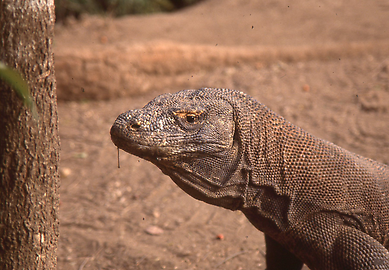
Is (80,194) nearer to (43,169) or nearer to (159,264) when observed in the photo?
(159,264)

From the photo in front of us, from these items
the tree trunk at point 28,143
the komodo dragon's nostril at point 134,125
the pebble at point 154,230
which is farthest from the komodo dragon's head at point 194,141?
the pebble at point 154,230

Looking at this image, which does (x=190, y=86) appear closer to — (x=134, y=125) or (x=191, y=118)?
(x=191, y=118)

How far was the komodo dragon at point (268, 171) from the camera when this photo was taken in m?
2.08

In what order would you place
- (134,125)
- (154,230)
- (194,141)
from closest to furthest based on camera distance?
(134,125), (194,141), (154,230)

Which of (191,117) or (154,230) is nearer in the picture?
(191,117)

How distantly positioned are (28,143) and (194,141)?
0.90 m

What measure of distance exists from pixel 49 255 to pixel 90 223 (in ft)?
5.96

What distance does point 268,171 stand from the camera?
2.25m

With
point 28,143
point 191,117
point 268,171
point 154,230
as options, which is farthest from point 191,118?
point 154,230

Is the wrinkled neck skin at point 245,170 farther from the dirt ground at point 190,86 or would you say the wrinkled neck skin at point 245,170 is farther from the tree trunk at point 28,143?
the dirt ground at point 190,86

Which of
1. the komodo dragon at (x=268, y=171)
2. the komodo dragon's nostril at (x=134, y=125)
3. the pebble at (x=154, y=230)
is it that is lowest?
the pebble at (x=154, y=230)

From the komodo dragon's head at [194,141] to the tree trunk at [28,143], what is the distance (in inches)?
19.7

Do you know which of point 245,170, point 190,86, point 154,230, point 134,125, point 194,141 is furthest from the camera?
point 190,86

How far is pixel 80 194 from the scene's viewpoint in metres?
4.86
